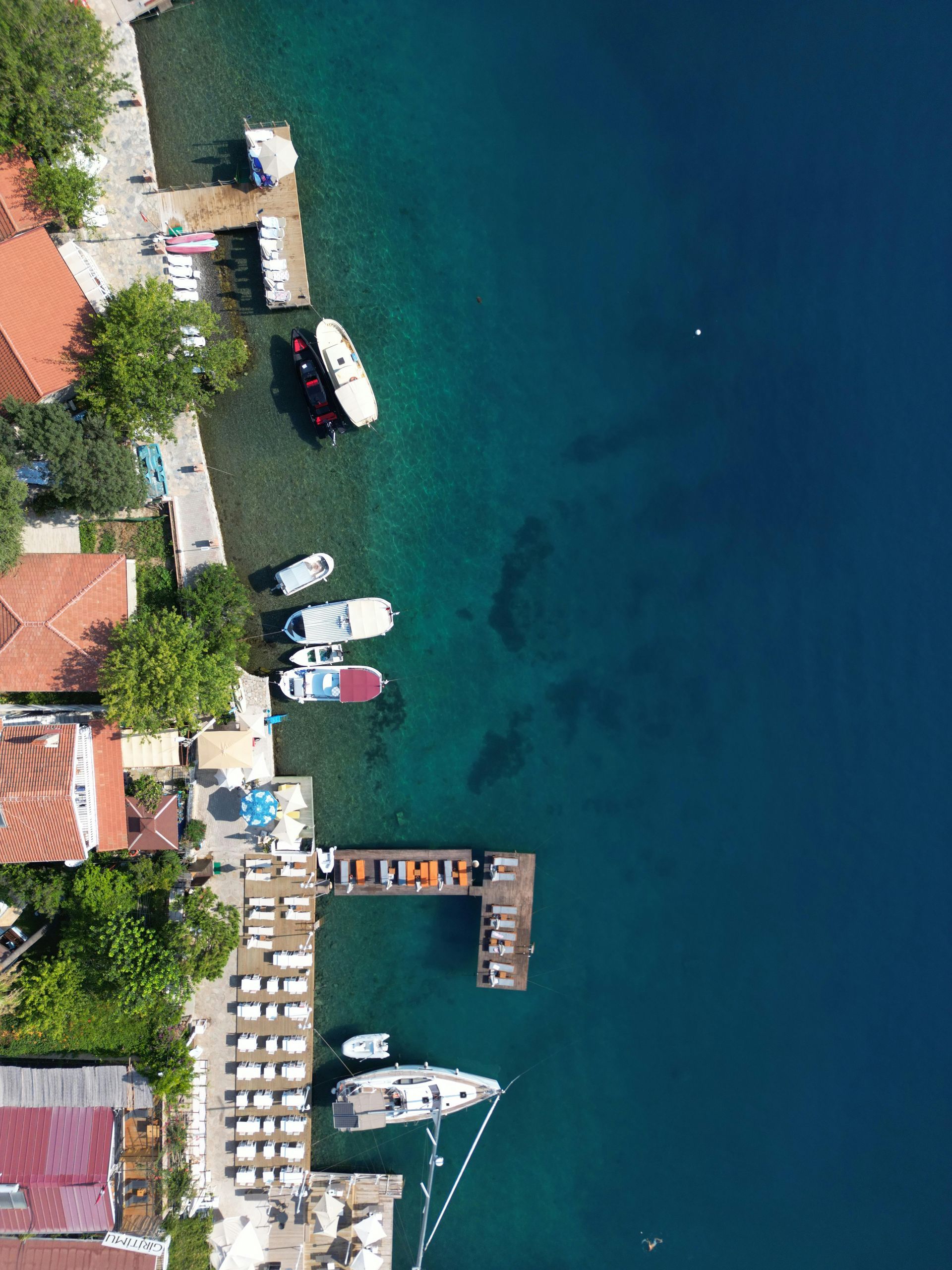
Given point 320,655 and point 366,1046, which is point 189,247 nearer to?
point 320,655

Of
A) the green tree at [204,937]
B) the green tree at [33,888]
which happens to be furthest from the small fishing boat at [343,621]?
the green tree at [33,888]

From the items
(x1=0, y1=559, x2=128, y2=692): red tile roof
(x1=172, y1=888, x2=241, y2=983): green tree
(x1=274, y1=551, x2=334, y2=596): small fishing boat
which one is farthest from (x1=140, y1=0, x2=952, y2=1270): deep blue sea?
(x1=0, y1=559, x2=128, y2=692): red tile roof

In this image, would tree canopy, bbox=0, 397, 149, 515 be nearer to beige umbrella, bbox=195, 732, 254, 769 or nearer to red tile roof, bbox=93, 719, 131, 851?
red tile roof, bbox=93, 719, 131, 851

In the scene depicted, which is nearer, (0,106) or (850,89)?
(0,106)

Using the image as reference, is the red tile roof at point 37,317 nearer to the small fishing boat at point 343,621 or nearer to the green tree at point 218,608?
the green tree at point 218,608

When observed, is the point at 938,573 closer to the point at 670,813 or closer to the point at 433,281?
the point at 670,813

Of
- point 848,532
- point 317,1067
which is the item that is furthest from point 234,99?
point 317,1067

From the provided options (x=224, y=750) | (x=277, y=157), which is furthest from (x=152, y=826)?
(x=277, y=157)
